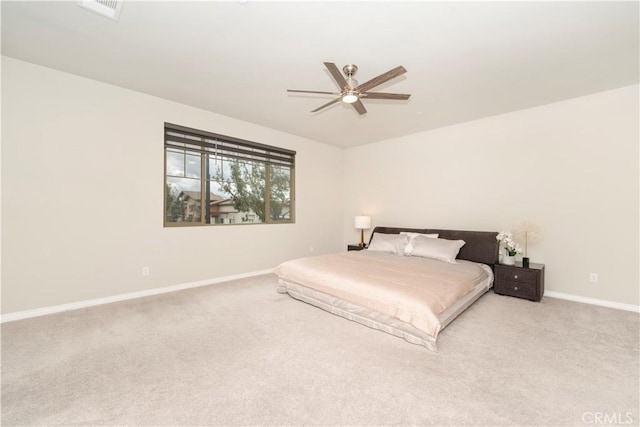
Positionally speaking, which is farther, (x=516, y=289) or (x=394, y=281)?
(x=516, y=289)

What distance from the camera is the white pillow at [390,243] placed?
4387 mm

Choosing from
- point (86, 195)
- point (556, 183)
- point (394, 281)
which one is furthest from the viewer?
point (556, 183)

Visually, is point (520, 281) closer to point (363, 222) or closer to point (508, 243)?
point (508, 243)

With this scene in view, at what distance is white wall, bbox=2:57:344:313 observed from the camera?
2.80 m

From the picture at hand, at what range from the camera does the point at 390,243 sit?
455 cm

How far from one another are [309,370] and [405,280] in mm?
1360

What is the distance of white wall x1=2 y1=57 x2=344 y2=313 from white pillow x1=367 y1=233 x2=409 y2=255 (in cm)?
257

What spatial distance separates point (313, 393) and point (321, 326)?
953 mm

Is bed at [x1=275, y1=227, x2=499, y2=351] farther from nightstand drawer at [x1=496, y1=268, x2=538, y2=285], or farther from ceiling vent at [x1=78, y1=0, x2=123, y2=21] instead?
ceiling vent at [x1=78, y1=0, x2=123, y2=21]

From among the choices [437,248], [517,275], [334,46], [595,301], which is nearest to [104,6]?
[334,46]

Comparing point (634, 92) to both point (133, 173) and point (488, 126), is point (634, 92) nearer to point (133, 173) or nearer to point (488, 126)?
point (488, 126)

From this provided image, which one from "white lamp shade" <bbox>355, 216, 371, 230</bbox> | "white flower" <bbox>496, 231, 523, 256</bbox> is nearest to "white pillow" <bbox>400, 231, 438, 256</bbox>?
"white flower" <bbox>496, 231, 523, 256</bbox>

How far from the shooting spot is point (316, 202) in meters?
5.79

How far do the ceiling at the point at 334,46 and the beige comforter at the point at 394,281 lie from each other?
2202 millimetres
